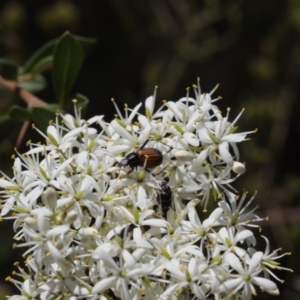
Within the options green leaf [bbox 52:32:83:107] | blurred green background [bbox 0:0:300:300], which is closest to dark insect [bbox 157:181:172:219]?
green leaf [bbox 52:32:83:107]

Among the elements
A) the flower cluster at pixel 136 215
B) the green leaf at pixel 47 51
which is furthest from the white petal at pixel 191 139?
the green leaf at pixel 47 51

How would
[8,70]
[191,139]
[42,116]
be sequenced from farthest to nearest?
[8,70]
[42,116]
[191,139]

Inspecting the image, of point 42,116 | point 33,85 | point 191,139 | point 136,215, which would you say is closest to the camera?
point 136,215

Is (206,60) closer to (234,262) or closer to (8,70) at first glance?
(8,70)

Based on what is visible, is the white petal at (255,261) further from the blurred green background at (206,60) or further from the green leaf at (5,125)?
the blurred green background at (206,60)

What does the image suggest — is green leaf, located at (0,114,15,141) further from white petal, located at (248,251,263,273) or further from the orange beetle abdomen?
white petal, located at (248,251,263,273)

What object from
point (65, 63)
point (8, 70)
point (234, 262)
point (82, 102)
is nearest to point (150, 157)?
point (234, 262)

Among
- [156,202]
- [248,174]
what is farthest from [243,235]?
[248,174]
